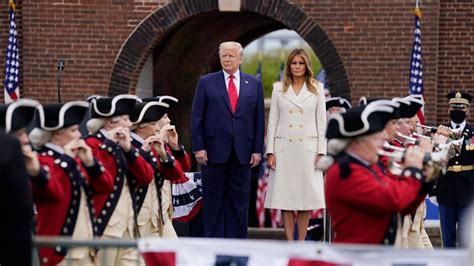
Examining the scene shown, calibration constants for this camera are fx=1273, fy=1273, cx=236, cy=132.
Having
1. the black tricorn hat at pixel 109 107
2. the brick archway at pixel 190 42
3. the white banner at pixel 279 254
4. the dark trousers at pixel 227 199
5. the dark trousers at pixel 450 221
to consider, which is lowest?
the dark trousers at pixel 450 221

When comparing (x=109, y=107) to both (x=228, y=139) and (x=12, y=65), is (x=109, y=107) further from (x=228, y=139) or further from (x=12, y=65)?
(x=12, y=65)

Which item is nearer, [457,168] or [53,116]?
[53,116]

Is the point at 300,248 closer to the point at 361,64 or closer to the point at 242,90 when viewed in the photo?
the point at 242,90

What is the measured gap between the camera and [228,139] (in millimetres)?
13406

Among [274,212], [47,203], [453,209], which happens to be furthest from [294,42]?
[47,203]

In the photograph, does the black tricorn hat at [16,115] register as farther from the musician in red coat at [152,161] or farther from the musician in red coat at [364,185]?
the musician in red coat at [152,161]

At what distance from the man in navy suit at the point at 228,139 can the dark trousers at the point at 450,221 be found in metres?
3.34

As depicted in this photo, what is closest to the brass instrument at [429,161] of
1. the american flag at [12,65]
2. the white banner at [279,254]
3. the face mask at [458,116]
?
the white banner at [279,254]

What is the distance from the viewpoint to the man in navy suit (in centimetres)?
1329

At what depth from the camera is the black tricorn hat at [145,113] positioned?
39.7 ft

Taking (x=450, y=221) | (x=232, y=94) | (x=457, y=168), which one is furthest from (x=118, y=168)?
(x=457, y=168)

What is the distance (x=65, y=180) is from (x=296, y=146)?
4.51 m

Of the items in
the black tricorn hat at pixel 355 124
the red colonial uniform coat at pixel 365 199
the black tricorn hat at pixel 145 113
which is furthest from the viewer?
the black tricorn hat at pixel 145 113

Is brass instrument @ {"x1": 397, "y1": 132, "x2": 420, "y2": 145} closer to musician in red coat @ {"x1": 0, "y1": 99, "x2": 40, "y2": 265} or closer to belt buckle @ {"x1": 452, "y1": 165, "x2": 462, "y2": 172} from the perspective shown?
belt buckle @ {"x1": 452, "y1": 165, "x2": 462, "y2": 172}
